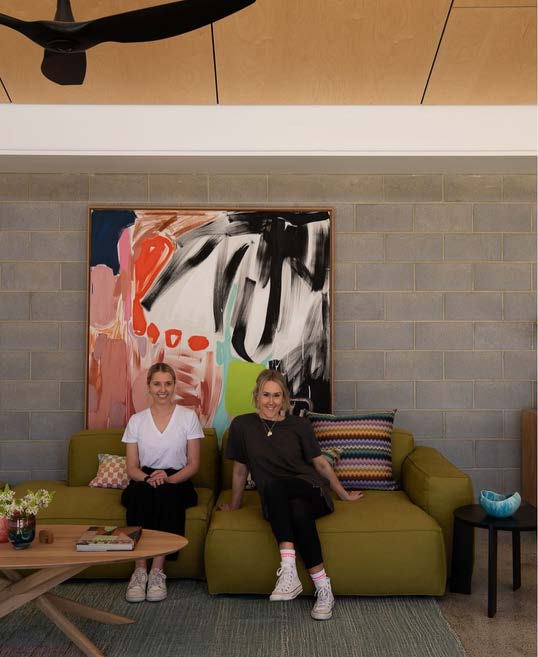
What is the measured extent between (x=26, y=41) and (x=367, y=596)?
3396 mm

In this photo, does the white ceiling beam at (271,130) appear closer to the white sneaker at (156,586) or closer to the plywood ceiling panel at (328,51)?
the plywood ceiling panel at (328,51)

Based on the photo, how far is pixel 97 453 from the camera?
471cm

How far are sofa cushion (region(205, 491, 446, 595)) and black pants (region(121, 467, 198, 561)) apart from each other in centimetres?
22

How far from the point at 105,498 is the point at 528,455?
2.65 meters

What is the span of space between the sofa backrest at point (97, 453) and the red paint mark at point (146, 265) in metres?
0.74

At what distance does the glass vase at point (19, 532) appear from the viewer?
123 inches

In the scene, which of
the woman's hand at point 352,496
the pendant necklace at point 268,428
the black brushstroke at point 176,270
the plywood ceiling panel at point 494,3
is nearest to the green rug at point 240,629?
the woman's hand at point 352,496

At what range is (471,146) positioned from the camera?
471 centimetres

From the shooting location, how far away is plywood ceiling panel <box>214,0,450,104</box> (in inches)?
158

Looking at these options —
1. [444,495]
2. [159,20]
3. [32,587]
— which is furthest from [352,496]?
[159,20]

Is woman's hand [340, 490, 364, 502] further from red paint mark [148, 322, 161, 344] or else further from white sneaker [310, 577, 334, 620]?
red paint mark [148, 322, 161, 344]

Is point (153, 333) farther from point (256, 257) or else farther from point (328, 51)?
point (328, 51)

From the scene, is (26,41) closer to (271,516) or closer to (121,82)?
(121,82)

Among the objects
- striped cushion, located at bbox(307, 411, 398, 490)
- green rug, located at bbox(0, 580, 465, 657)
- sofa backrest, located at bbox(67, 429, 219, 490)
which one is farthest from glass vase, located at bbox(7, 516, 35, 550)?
striped cushion, located at bbox(307, 411, 398, 490)
